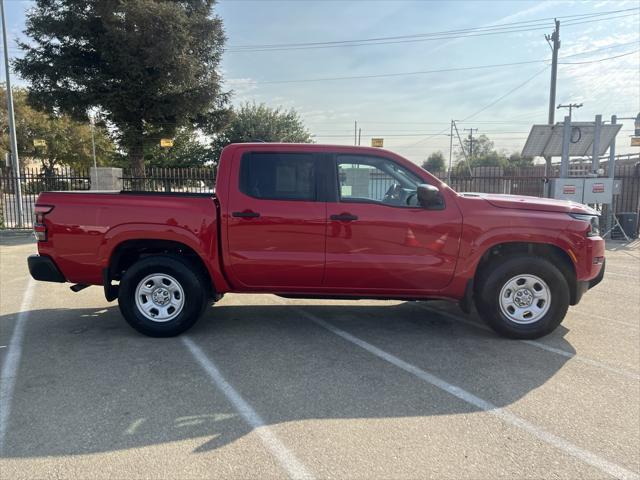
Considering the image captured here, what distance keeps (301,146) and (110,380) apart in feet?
9.26

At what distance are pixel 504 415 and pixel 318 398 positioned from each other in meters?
1.35

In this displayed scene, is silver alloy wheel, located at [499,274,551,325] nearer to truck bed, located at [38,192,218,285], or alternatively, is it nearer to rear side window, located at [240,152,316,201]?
rear side window, located at [240,152,316,201]

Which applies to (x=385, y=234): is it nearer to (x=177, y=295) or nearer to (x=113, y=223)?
(x=177, y=295)

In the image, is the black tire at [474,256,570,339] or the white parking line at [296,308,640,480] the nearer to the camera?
the white parking line at [296,308,640,480]

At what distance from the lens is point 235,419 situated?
3.24 meters

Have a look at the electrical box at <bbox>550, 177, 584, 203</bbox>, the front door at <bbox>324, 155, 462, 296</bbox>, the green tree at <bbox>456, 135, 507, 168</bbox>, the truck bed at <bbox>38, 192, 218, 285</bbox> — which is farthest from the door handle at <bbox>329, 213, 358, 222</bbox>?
the green tree at <bbox>456, 135, 507, 168</bbox>

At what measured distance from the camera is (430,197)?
4562mm

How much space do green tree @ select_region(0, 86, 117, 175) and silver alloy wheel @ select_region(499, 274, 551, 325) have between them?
A: 35709 millimetres

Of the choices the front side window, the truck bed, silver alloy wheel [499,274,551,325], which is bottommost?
silver alloy wheel [499,274,551,325]

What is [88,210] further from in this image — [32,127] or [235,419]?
[32,127]

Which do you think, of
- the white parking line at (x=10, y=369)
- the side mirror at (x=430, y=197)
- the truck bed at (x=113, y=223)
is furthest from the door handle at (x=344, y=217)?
the white parking line at (x=10, y=369)

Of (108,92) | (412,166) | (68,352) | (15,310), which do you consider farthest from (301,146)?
(108,92)

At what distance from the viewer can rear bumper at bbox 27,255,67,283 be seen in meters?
4.87

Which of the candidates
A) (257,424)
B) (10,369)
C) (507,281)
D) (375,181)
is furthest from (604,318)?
(10,369)
